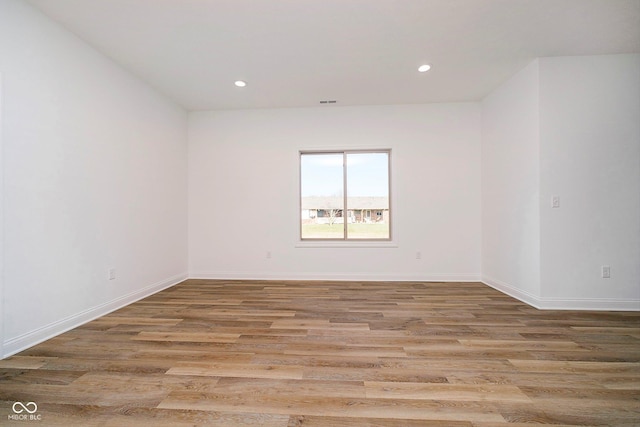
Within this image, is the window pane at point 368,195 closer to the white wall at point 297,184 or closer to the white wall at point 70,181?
the white wall at point 297,184

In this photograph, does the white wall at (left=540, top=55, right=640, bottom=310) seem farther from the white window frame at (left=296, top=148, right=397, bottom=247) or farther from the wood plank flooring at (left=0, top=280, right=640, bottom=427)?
the white window frame at (left=296, top=148, right=397, bottom=247)

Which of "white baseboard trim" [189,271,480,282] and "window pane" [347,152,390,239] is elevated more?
"window pane" [347,152,390,239]

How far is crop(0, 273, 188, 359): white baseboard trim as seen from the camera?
209 cm

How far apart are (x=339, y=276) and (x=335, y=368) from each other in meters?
2.58

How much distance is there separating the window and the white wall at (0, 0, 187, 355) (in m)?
2.29

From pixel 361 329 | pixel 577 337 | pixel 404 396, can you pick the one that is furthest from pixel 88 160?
pixel 577 337

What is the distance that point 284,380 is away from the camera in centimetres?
174

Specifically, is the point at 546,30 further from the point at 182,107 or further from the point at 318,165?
the point at 182,107

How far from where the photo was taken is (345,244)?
4473 mm

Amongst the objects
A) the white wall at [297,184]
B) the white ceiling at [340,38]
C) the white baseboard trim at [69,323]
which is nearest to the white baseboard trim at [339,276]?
the white wall at [297,184]

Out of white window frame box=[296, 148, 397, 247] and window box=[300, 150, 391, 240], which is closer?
white window frame box=[296, 148, 397, 247]

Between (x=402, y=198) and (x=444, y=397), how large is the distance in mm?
3175

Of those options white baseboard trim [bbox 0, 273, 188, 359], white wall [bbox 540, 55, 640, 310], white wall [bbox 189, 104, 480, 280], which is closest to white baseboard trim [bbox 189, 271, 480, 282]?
white wall [bbox 189, 104, 480, 280]

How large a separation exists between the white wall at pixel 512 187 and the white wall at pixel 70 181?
4.83 meters
